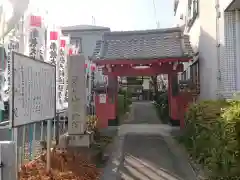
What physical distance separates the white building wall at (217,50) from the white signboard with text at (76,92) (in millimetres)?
4461

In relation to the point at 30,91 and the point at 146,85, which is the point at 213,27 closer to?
the point at 30,91

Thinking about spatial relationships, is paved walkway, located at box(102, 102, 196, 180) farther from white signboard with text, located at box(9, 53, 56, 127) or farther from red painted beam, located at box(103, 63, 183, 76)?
red painted beam, located at box(103, 63, 183, 76)

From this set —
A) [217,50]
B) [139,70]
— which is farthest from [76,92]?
[139,70]

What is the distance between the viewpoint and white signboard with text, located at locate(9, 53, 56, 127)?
3625 mm

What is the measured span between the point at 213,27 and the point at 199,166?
5.34 m

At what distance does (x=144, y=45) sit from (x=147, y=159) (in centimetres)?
798

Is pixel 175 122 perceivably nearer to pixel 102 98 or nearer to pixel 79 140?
pixel 102 98

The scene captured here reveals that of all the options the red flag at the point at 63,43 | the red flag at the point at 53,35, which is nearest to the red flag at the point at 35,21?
the red flag at the point at 53,35

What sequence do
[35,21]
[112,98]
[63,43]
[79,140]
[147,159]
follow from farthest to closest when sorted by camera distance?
1. [112,98]
2. [63,43]
3. [35,21]
4. [147,159]
5. [79,140]

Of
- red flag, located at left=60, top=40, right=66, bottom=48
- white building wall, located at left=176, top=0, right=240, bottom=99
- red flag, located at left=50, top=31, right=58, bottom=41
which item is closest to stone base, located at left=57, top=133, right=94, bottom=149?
red flag, located at left=50, top=31, right=58, bottom=41

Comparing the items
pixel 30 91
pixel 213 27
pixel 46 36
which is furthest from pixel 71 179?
pixel 213 27

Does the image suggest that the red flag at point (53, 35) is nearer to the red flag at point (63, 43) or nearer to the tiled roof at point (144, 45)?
the red flag at point (63, 43)

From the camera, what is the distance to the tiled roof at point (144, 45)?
1319 centimetres

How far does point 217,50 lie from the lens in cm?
904
